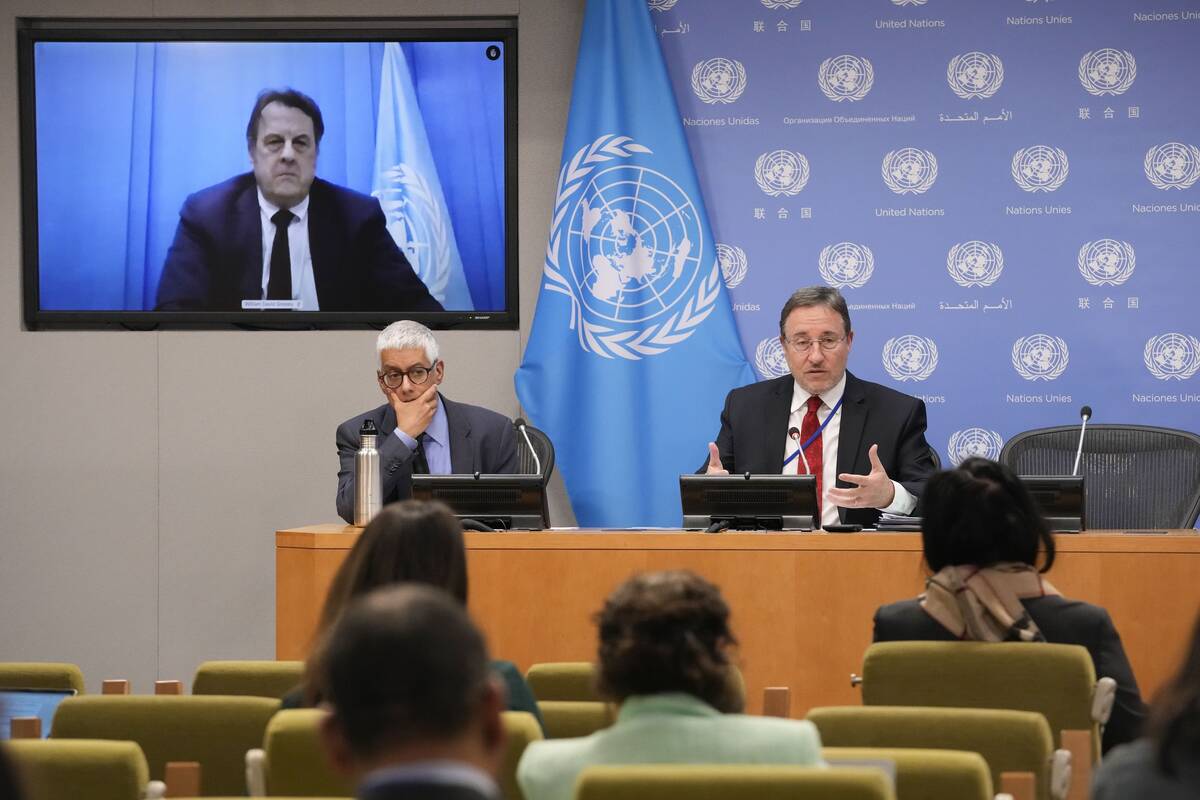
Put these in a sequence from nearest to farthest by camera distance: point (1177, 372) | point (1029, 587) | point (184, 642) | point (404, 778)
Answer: point (404, 778) → point (1029, 587) → point (1177, 372) → point (184, 642)

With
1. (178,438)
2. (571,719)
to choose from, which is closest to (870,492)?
(571,719)

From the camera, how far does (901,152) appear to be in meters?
6.40

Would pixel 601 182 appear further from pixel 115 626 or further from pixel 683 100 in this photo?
pixel 115 626

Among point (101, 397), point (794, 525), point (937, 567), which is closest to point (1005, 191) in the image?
point (794, 525)

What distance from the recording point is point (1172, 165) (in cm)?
628

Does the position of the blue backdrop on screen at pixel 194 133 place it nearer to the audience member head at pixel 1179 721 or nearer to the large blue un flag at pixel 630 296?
the large blue un flag at pixel 630 296

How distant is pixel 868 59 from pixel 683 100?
34.3 inches

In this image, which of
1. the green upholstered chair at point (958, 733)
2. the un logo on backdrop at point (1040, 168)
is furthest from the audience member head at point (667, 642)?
the un logo on backdrop at point (1040, 168)

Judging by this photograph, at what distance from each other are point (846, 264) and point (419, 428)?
7.53 ft

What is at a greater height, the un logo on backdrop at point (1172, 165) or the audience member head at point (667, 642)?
the un logo on backdrop at point (1172, 165)

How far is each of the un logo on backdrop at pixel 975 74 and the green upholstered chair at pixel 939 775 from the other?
192 inches

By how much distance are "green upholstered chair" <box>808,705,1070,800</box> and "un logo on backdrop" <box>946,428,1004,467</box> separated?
4.07 m

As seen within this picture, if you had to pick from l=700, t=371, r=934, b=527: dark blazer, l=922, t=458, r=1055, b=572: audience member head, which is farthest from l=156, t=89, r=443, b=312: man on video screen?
l=922, t=458, r=1055, b=572: audience member head

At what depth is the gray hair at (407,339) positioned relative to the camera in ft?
17.4
